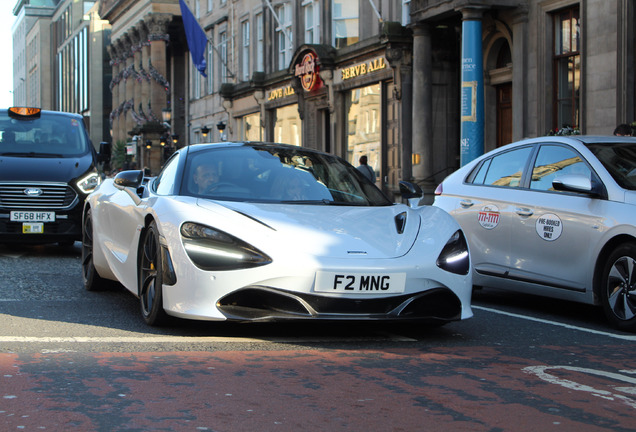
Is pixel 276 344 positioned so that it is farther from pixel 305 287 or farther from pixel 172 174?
pixel 172 174

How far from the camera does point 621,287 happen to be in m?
7.19

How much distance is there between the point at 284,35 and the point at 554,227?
29.9m

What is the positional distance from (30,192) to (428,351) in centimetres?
853

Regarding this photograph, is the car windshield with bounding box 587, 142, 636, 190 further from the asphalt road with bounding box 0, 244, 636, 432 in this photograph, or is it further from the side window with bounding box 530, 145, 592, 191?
the asphalt road with bounding box 0, 244, 636, 432

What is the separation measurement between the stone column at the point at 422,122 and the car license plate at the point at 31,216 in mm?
13041

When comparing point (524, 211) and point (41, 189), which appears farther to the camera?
point (41, 189)

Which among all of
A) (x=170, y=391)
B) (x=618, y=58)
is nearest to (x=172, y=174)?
(x=170, y=391)

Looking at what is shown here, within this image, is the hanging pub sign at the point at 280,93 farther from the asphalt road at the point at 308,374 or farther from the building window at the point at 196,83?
the asphalt road at the point at 308,374

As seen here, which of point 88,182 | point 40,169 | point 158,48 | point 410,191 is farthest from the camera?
point 158,48

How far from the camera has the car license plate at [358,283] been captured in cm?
588

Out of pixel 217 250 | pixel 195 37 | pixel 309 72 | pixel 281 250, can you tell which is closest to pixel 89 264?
pixel 217 250

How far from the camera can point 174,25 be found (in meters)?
59.1

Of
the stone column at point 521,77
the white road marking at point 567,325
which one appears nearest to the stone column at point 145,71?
the stone column at point 521,77

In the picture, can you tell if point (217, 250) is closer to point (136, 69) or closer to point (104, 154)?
point (104, 154)
